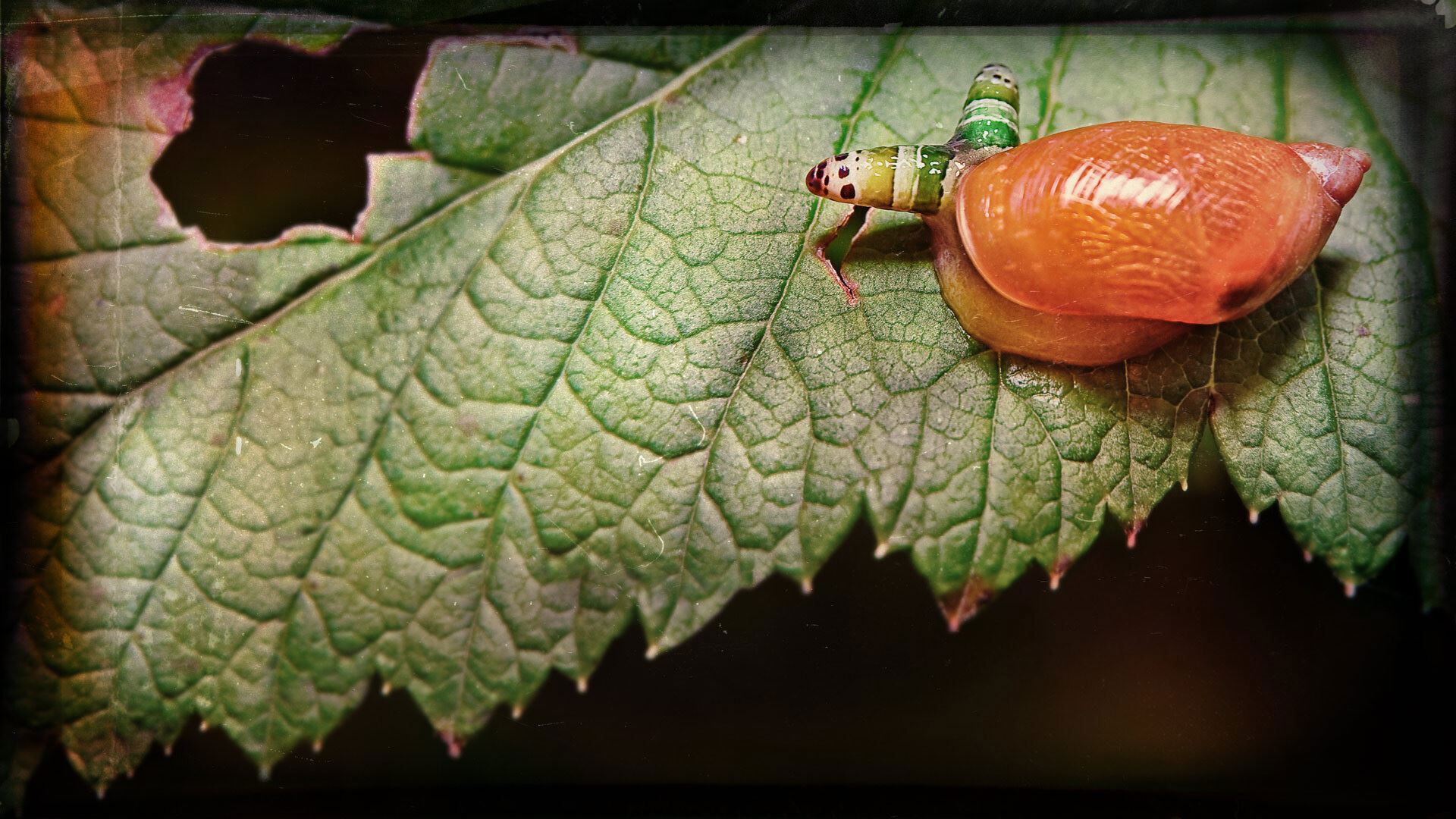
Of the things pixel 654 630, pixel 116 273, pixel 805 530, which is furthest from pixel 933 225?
pixel 116 273

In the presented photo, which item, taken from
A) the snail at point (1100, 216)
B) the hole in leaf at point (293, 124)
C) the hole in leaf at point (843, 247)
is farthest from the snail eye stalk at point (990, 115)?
the hole in leaf at point (293, 124)

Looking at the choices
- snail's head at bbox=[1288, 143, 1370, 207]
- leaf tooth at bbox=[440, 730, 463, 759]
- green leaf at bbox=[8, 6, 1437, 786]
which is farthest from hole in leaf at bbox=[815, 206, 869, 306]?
leaf tooth at bbox=[440, 730, 463, 759]

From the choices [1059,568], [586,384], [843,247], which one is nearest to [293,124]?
[586,384]

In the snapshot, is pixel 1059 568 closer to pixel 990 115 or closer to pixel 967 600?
pixel 967 600

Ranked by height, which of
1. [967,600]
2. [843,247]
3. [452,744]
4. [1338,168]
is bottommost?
[452,744]

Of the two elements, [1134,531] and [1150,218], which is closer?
[1150,218]

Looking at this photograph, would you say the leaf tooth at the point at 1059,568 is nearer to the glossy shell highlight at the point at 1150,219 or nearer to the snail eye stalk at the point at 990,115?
the glossy shell highlight at the point at 1150,219

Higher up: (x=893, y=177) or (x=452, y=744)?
(x=893, y=177)
